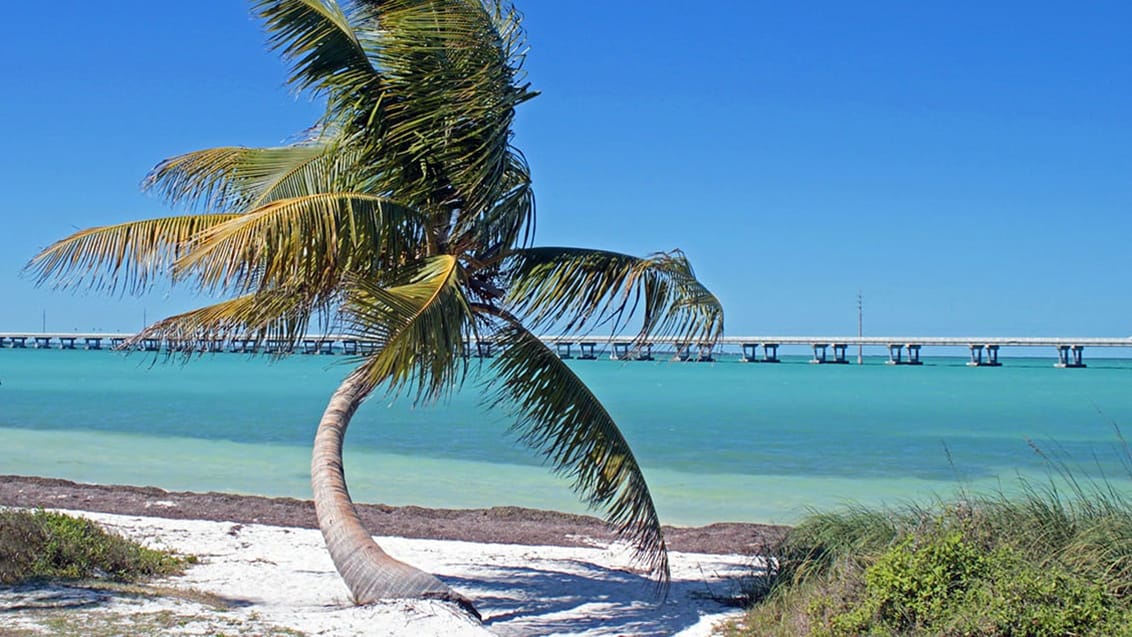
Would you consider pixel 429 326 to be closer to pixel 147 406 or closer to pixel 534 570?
pixel 534 570

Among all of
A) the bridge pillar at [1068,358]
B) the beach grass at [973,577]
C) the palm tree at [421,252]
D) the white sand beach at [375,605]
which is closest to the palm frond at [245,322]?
the palm tree at [421,252]

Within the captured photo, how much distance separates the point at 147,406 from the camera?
44.9m

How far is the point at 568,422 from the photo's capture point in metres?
8.30

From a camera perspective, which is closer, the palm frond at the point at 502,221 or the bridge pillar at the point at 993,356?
the palm frond at the point at 502,221

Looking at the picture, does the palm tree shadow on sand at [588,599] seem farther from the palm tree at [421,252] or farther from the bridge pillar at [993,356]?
the bridge pillar at [993,356]

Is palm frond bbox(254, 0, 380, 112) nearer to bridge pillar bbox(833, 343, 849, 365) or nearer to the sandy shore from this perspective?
the sandy shore

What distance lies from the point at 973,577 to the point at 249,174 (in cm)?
666

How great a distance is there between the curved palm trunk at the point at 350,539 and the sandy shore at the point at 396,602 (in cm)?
16

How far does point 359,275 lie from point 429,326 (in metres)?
1.47

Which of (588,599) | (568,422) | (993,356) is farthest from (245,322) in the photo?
(993,356)

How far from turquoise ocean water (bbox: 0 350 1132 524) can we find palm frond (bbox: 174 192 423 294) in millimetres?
756

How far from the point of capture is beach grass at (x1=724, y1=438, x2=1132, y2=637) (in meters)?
6.18

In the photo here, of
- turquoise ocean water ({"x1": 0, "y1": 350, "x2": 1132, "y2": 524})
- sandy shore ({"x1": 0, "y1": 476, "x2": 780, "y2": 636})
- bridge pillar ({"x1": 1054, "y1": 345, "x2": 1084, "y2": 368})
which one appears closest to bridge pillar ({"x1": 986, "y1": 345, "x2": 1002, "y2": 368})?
bridge pillar ({"x1": 1054, "y1": 345, "x2": 1084, "y2": 368})

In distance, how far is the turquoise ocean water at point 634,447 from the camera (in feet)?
65.0
